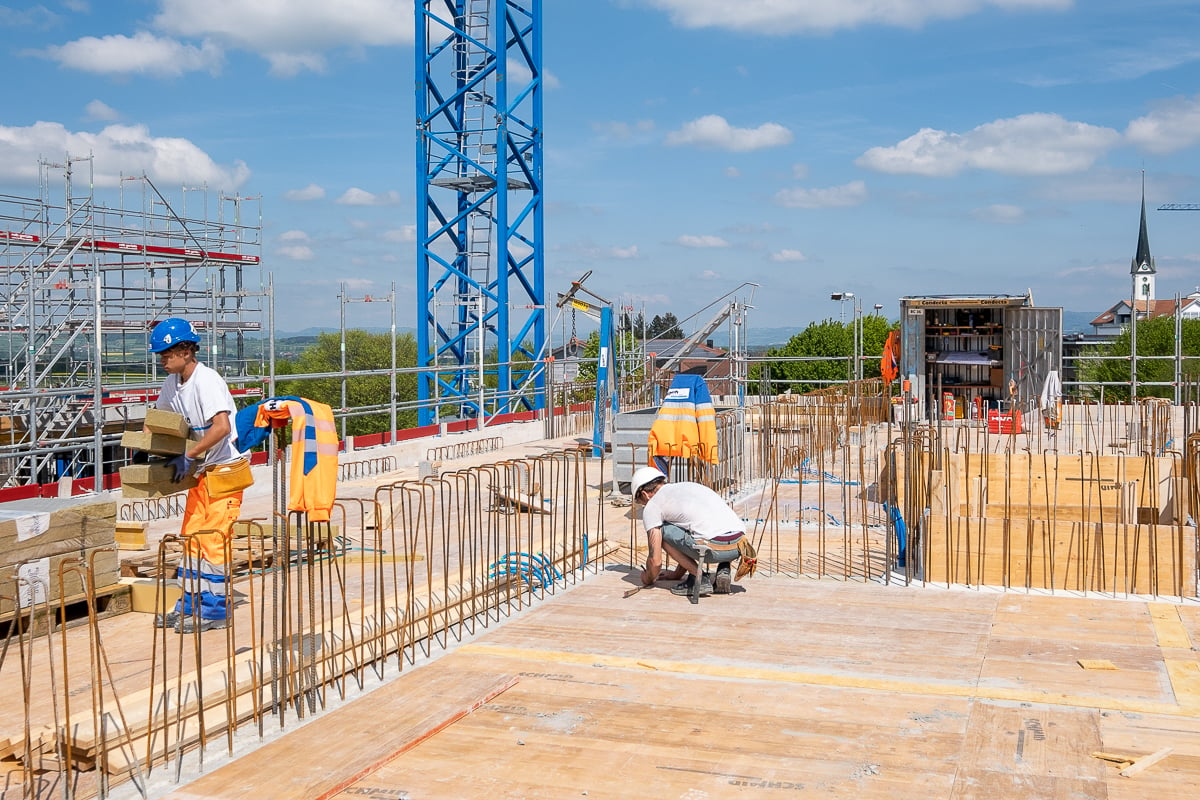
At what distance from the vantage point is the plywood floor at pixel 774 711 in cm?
466

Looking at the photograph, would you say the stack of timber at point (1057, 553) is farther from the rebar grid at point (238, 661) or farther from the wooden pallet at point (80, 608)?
the wooden pallet at point (80, 608)

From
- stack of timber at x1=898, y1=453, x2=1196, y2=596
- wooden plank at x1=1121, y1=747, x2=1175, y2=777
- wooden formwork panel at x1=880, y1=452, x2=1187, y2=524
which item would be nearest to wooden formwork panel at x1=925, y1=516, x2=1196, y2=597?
stack of timber at x1=898, y1=453, x2=1196, y2=596

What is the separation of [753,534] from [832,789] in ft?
19.9

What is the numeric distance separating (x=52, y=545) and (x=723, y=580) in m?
4.64

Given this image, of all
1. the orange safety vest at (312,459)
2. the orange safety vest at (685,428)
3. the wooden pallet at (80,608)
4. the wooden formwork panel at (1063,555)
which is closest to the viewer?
the orange safety vest at (312,459)

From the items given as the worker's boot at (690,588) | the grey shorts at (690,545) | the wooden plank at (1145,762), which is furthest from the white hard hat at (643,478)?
the wooden plank at (1145,762)

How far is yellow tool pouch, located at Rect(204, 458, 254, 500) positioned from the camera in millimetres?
7035

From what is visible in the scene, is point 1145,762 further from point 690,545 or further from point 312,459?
point 312,459

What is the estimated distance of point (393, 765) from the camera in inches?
191

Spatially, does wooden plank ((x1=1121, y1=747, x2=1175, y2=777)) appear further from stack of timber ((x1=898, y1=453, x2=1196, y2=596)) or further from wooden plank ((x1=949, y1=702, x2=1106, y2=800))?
stack of timber ((x1=898, y1=453, x2=1196, y2=596))

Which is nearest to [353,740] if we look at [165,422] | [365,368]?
[165,422]

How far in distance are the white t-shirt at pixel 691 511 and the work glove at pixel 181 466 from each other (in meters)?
3.17

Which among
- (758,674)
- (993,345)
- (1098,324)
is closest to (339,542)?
(758,674)

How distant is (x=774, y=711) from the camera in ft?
18.3
